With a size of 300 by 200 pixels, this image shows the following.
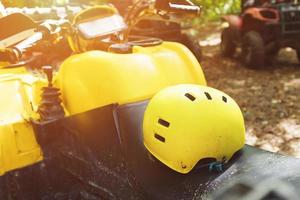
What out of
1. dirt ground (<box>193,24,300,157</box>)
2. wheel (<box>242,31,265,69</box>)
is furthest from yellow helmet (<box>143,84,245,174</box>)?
wheel (<box>242,31,265,69</box>)

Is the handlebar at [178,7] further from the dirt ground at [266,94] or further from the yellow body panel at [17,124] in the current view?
the dirt ground at [266,94]

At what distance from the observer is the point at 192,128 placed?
2127 mm

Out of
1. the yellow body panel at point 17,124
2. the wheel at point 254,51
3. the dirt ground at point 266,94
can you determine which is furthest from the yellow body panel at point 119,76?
the wheel at point 254,51

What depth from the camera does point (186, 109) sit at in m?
2.17

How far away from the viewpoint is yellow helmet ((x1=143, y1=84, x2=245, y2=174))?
2.13 m

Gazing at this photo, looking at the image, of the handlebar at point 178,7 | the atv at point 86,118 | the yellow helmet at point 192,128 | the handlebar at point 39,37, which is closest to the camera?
the yellow helmet at point 192,128

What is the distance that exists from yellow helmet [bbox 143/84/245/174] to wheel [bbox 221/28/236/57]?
8.37 metres

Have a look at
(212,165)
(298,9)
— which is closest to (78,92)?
(212,165)

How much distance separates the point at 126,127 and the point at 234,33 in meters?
8.25

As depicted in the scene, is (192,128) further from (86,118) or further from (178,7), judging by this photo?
(178,7)

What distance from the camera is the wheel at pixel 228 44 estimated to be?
10.4 meters

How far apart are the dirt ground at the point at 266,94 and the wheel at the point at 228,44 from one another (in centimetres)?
20

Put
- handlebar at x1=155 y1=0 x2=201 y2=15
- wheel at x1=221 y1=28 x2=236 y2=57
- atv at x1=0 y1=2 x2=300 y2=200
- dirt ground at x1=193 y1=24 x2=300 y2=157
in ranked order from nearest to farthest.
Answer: atv at x1=0 y1=2 x2=300 y2=200 < handlebar at x1=155 y1=0 x2=201 y2=15 < dirt ground at x1=193 y1=24 x2=300 y2=157 < wheel at x1=221 y1=28 x2=236 y2=57

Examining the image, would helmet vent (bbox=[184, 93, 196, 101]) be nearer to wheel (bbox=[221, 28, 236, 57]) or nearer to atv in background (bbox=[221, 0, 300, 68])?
atv in background (bbox=[221, 0, 300, 68])
